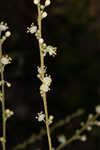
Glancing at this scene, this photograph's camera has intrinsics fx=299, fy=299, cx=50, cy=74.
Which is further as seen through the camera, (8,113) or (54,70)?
(54,70)

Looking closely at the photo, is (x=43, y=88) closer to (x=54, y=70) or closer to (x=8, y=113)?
A: (x=8, y=113)

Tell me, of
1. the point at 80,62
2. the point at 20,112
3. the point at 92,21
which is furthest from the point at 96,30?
the point at 20,112

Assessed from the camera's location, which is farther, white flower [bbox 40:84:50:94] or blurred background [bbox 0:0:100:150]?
blurred background [bbox 0:0:100:150]

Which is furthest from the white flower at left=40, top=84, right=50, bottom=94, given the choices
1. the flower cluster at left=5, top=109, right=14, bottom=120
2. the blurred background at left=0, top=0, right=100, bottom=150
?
the blurred background at left=0, top=0, right=100, bottom=150

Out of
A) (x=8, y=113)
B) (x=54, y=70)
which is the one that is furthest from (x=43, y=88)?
(x=54, y=70)

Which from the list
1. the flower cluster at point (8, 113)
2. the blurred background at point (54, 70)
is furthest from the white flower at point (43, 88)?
the blurred background at point (54, 70)

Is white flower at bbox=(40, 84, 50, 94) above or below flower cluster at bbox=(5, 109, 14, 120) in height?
above

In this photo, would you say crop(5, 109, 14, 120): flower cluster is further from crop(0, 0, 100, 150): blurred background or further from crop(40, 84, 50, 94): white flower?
crop(0, 0, 100, 150): blurred background

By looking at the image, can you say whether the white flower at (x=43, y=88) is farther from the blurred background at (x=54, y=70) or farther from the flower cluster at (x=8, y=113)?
the blurred background at (x=54, y=70)

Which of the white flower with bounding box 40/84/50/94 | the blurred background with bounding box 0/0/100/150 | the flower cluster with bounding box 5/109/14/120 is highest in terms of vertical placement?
the blurred background with bounding box 0/0/100/150
